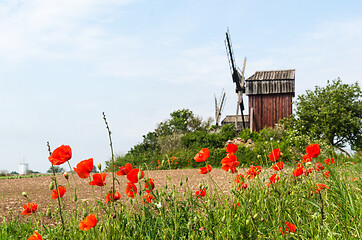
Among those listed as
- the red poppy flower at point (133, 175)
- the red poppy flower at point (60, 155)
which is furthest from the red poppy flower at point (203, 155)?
the red poppy flower at point (60, 155)

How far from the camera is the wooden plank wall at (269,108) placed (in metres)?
23.0

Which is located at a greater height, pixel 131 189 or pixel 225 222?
pixel 131 189

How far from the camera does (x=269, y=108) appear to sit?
76.1 ft

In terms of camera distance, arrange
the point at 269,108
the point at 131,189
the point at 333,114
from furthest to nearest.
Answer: the point at 269,108 → the point at 333,114 → the point at 131,189

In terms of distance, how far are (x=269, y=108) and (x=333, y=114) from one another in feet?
15.9

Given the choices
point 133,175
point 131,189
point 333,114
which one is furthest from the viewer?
point 333,114

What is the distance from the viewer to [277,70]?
2447 cm

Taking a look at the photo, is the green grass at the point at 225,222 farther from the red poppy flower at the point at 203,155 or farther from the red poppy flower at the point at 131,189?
the red poppy flower at the point at 203,155

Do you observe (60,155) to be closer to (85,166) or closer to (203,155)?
(85,166)

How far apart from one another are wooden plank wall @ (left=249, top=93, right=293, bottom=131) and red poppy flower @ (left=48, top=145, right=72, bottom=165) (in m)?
21.5

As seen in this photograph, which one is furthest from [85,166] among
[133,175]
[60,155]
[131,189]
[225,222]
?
[225,222]

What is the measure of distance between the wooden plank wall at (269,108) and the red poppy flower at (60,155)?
2154 cm

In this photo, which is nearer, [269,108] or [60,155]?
[60,155]

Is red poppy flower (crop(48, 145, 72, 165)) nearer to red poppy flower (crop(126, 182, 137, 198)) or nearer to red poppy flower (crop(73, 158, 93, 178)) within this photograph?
red poppy flower (crop(73, 158, 93, 178))
